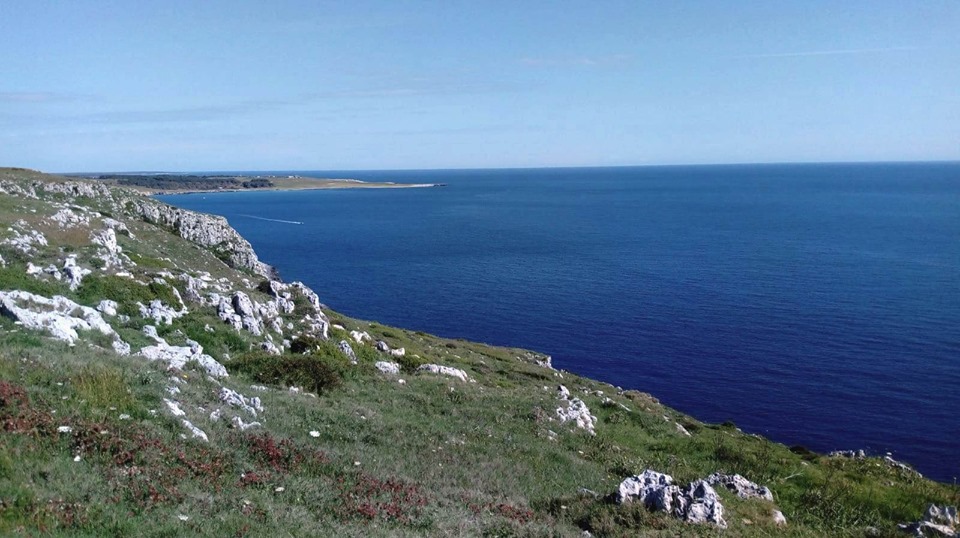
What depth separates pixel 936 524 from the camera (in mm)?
17266

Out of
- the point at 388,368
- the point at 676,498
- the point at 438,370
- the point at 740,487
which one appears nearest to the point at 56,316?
the point at 388,368

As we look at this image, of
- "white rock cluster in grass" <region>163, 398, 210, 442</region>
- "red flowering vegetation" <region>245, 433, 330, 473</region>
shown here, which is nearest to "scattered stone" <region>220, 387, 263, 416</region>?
"white rock cluster in grass" <region>163, 398, 210, 442</region>

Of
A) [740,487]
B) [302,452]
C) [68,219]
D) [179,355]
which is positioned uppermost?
[68,219]

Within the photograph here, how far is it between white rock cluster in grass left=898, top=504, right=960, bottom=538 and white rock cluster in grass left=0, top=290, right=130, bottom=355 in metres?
25.0

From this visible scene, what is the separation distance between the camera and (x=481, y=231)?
179 m

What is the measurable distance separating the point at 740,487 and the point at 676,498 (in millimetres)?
4528

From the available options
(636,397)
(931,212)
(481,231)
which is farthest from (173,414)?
(931,212)

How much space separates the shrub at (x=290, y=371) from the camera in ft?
82.9

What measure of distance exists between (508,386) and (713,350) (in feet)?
142

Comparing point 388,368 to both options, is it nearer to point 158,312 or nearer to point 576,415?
point 576,415

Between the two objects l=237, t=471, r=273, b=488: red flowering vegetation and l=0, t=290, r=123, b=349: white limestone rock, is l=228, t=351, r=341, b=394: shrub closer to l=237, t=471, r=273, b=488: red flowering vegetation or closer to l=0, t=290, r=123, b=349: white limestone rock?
l=0, t=290, r=123, b=349: white limestone rock

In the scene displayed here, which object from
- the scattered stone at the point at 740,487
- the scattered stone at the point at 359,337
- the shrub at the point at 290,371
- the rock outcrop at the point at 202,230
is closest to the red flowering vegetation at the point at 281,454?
the shrub at the point at 290,371

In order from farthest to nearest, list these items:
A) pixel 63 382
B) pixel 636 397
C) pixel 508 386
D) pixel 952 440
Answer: pixel 952 440, pixel 636 397, pixel 508 386, pixel 63 382

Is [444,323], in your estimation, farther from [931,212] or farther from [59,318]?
[931,212]
